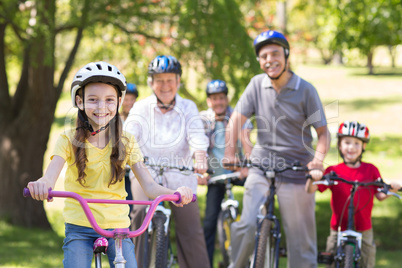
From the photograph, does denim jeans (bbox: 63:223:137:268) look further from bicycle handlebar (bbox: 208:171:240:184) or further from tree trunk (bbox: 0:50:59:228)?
tree trunk (bbox: 0:50:59:228)

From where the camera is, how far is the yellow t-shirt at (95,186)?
3717mm

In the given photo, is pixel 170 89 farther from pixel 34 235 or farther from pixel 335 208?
pixel 34 235

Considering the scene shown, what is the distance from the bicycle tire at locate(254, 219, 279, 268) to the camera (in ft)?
16.7

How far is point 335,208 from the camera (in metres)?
5.86

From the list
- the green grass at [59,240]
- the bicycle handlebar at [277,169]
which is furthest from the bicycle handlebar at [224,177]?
the green grass at [59,240]

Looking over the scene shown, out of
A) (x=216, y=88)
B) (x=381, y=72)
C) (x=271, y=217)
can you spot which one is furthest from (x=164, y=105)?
(x=381, y=72)

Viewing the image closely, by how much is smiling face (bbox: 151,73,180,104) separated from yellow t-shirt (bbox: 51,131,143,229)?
1640 mm

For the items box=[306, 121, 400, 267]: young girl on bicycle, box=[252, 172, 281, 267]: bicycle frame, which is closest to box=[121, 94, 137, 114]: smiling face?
box=[252, 172, 281, 267]: bicycle frame

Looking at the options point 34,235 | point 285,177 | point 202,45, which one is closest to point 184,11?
point 202,45

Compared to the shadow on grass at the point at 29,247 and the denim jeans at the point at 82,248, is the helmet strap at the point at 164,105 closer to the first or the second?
the denim jeans at the point at 82,248

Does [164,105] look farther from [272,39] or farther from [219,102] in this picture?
[219,102]

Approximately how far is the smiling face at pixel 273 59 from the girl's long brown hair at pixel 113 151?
2.03 metres

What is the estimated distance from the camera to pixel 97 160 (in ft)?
12.7

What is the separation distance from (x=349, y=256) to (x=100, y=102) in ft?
8.81
